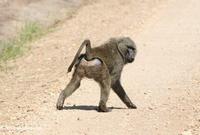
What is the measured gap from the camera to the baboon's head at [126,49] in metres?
11.0

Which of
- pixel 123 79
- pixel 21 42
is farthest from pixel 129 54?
Result: pixel 21 42

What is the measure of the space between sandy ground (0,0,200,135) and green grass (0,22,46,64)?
247 millimetres

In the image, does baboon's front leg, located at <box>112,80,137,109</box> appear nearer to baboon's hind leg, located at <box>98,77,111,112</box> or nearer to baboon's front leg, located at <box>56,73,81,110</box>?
baboon's hind leg, located at <box>98,77,111,112</box>

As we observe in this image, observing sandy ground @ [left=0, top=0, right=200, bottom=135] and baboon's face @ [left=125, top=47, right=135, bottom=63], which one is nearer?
sandy ground @ [left=0, top=0, right=200, bottom=135]

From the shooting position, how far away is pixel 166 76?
12898 mm

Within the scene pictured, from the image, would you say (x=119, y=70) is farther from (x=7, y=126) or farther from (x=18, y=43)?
(x=18, y=43)

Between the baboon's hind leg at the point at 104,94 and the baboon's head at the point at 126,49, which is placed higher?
the baboon's head at the point at 126,49

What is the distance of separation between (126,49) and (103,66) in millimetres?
680

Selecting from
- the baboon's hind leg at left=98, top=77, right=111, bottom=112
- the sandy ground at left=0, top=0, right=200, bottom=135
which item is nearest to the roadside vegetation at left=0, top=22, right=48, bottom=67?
the sandy ground at left=0, top=0, right=200, bottom=135

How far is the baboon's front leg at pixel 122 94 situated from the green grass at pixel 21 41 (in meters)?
5.08

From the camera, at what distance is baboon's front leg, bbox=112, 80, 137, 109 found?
10.9 metres

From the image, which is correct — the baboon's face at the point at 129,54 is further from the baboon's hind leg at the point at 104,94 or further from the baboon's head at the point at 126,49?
the baboon's hind leg at the point at 104,94

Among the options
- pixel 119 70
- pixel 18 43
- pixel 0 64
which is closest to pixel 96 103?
pixel 119 70

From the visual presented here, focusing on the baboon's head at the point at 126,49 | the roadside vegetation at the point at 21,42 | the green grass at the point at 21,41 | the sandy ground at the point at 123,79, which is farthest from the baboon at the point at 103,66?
the green grass at the point at 21,41
